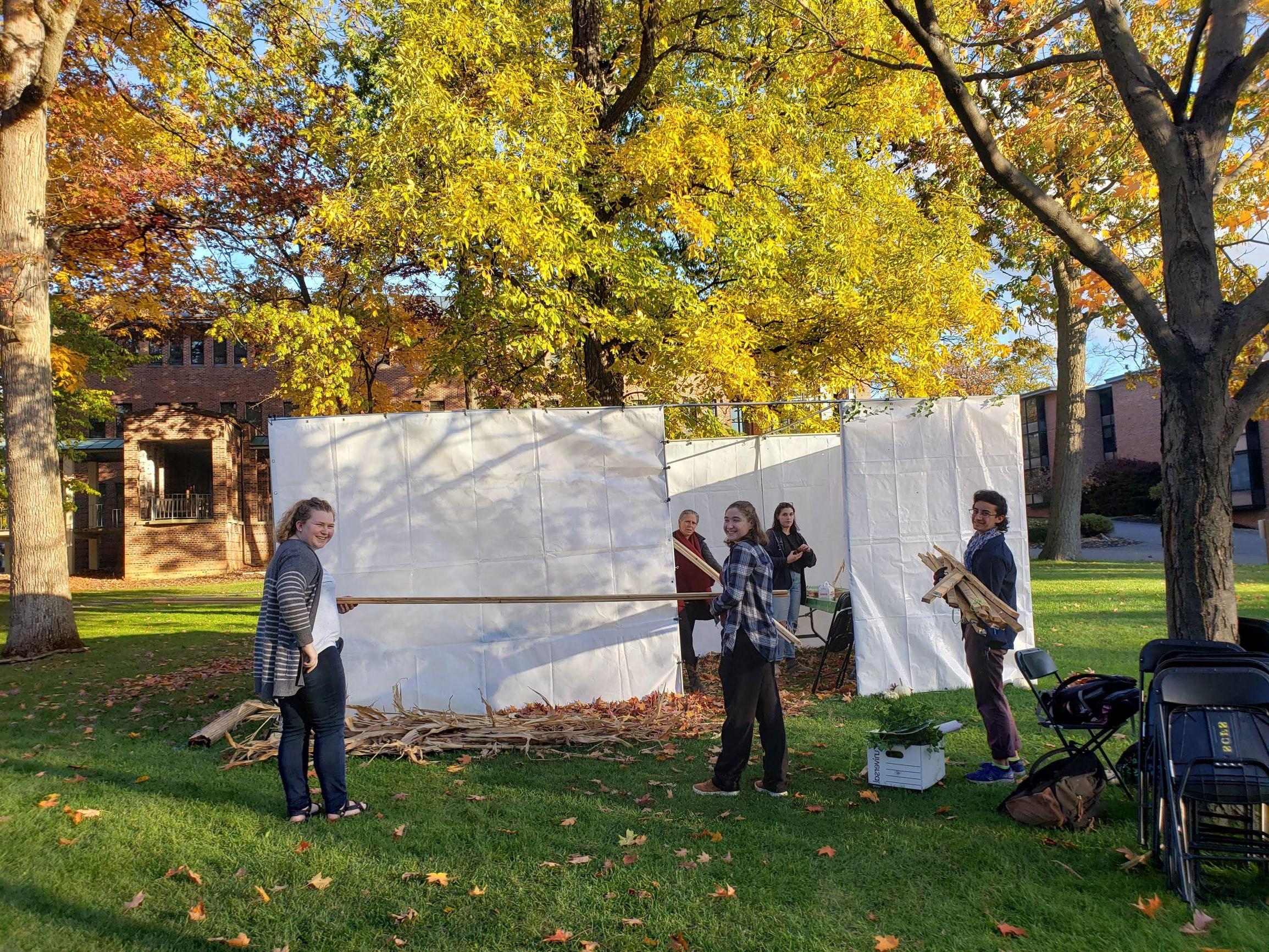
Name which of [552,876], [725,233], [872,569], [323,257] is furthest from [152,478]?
[552,876]

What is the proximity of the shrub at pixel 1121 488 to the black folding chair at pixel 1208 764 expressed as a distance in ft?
120

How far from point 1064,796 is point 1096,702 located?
0.59 meters

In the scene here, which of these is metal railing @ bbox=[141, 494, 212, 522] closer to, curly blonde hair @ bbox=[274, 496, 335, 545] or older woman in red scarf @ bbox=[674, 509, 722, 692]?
older woman in red scarf @ bbox=[674, 509, 722, 692]

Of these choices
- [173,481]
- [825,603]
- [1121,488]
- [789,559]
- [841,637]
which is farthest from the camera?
[1121,488]

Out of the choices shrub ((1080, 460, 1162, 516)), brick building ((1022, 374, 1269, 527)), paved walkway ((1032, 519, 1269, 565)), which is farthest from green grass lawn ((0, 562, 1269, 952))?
brick building ((1022, 374, 1269, 527))

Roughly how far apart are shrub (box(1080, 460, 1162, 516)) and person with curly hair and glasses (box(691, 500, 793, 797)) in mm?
36205

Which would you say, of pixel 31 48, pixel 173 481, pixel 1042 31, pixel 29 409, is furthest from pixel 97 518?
pixel 1042 31

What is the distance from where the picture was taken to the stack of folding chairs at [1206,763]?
3.88 m

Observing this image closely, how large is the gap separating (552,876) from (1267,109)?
861 cm

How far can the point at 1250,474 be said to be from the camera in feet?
121

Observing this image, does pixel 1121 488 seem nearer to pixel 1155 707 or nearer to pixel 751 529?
pixel 751 529

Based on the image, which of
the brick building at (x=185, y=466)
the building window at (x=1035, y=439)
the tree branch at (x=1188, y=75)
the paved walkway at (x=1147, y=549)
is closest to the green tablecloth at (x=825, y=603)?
the tree branch at (x=1188, y=75)

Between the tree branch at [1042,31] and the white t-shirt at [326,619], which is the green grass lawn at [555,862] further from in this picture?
the tree branch at [1042,31]

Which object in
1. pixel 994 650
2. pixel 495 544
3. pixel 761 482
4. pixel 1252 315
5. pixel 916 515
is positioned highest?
pixel 1252 315
